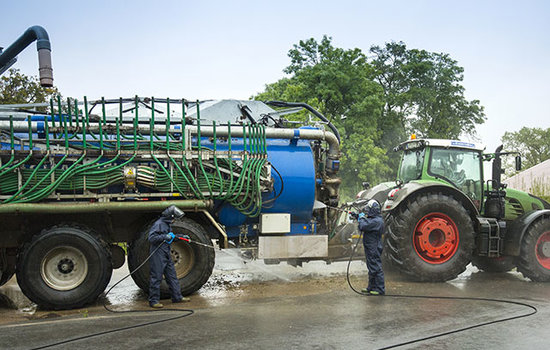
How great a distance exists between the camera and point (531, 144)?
48969 mm

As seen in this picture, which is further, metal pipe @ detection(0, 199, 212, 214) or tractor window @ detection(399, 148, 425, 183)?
tractor window @ detection(399, 148, 425, 183)

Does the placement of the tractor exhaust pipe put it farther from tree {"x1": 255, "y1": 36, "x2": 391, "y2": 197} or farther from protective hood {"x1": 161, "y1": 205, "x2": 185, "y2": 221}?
tree {"x1": 255, "y1": 36, "x2": 391, "y2": 197}

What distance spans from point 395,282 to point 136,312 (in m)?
4.70

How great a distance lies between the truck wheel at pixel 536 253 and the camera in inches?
385

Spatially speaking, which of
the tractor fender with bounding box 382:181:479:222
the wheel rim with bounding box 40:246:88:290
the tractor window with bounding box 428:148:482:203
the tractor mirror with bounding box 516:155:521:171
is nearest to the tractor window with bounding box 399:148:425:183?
the tractor window with bounding box 428:148:482:203

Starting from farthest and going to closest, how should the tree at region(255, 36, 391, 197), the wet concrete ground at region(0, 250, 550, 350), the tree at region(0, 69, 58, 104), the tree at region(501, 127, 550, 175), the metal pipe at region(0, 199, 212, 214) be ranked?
the tree at region(501, 127, 550, 175)
the tree at region(255, 36, 391, 197)
the tree at region(0, 69, 58, 104)
the metal pipe at region(0, 199, 212, 214)
the wet concrete ground at region(0, 250, 550, 350)

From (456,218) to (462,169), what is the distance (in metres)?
1.31

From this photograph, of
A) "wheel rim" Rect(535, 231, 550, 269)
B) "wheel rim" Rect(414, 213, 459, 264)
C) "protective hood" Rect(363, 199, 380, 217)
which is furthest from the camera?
"wheel rim" Rect(535, 231, 550, 269)

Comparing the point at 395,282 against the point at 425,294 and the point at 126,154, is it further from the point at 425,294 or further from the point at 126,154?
the point at 126,154

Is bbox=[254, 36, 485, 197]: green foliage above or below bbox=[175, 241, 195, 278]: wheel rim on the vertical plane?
above

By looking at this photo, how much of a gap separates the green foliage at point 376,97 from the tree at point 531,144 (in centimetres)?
1122

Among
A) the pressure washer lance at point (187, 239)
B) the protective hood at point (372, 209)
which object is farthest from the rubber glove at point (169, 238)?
the protective hood at point (372, 209)

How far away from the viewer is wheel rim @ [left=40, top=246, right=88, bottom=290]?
7867 millimetres

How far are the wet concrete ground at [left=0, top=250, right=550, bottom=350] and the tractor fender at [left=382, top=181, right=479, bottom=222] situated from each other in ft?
4.50
